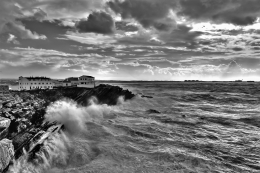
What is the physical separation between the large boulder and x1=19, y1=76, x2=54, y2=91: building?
60406 mm

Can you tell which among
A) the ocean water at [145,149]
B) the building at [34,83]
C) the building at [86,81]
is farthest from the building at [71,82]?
the ocean water at [145,149]

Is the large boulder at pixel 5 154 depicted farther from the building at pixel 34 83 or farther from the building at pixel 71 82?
the building at pixel 71 82

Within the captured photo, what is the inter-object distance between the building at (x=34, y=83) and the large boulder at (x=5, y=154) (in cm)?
6041

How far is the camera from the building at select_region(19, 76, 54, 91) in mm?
58312

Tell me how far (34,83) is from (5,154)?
6213cm

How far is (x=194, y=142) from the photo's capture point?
11938 mm

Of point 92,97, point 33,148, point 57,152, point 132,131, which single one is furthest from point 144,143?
point 92,97

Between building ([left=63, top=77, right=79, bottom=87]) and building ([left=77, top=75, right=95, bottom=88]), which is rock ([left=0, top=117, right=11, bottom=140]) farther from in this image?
building ([left=63, top=77, right=79, bottom=87])

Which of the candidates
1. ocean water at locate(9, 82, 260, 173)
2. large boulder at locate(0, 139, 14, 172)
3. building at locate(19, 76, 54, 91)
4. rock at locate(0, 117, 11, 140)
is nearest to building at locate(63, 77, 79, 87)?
A: building at locate(19, 76, 54, 91)

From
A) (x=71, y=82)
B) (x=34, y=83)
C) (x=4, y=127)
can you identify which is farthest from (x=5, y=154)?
(x=71, y=82)

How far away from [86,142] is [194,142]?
822 cm

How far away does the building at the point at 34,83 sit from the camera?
58.3 metres

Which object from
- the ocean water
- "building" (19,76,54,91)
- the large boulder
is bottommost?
the ocean water

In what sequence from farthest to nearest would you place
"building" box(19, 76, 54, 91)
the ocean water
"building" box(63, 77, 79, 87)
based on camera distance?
"building" box(63, 77, 79, 87)
"building" box(19, 76, 54, 91)
the ocean water
